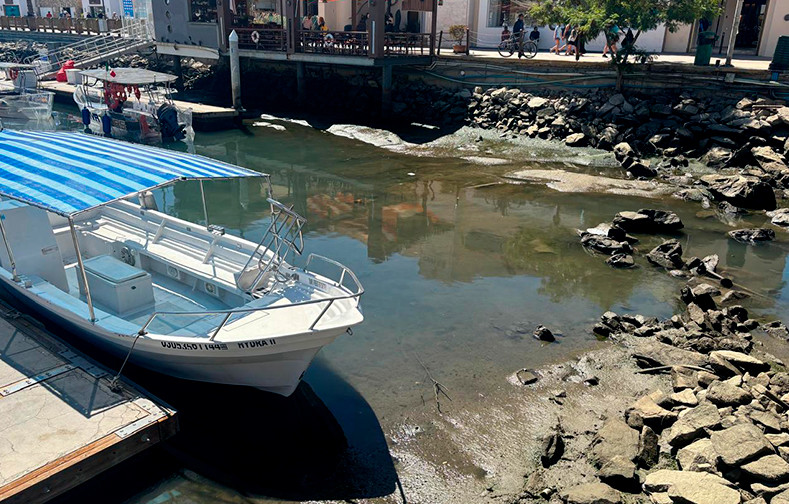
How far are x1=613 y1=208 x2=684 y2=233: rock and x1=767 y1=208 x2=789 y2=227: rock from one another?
2.80 metres

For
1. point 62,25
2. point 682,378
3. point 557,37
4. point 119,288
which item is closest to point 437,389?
point 682,378

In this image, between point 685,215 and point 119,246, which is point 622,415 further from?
point 685,215

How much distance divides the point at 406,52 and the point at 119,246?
18784 millimetres

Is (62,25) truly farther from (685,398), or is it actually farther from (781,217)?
(685,398)

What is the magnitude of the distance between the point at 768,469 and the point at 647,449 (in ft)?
4.08

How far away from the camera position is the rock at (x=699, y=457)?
6.67 meters

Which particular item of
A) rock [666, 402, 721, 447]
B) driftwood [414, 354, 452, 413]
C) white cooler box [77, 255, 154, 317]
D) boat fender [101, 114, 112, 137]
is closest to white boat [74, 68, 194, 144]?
boat fender [101, 114, 112, 137]

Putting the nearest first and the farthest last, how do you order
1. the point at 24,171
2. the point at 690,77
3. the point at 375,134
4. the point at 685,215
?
the point at 24,171
the point at 685,215
the point at 690,77
the point at 375,134

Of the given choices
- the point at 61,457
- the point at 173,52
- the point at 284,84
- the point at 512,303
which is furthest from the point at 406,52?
the point at 61,457

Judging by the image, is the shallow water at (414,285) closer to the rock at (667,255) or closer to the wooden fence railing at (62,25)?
the rock at (667,255)

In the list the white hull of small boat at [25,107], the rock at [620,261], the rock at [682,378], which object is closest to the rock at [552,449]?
the rock at [682,378]

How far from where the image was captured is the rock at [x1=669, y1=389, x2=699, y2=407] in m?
8.00

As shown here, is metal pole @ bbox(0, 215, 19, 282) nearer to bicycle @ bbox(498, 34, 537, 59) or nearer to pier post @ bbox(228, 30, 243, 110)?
pier post @ bbox(228, 30, 243, 110)

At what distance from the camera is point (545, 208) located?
1766cm
